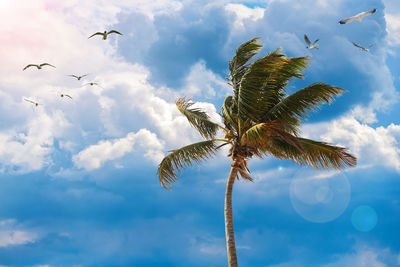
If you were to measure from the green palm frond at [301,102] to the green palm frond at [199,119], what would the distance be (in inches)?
104

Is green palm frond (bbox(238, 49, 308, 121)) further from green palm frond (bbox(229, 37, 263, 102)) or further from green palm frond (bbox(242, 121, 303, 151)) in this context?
green palm frond (bbox(242, 121, 303, 151))

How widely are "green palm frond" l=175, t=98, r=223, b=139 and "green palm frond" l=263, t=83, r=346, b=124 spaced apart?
264cm

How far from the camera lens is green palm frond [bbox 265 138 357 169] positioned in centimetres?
1566

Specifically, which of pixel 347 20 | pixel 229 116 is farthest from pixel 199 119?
pixel 347 20

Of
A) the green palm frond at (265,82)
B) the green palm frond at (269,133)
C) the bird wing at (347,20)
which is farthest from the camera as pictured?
the green palm frond at (265,82)

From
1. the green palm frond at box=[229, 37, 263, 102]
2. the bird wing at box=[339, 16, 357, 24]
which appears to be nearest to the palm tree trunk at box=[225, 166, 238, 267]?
the green palm frond at box=[229, 37, 263, 102]

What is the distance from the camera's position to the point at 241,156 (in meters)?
16.7

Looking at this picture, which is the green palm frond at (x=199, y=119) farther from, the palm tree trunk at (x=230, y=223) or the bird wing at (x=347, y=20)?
the bird wing at (x=347, y=20)

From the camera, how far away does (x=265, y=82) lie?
16.0 meters

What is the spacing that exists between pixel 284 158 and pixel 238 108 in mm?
3327

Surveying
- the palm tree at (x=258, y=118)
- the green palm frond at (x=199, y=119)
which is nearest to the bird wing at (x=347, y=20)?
the palm tree at (x=258, y=118)

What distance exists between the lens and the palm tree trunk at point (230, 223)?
15.9 m

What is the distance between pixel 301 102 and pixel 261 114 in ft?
5.57

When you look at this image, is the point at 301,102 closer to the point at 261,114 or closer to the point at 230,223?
the point at 261,114
